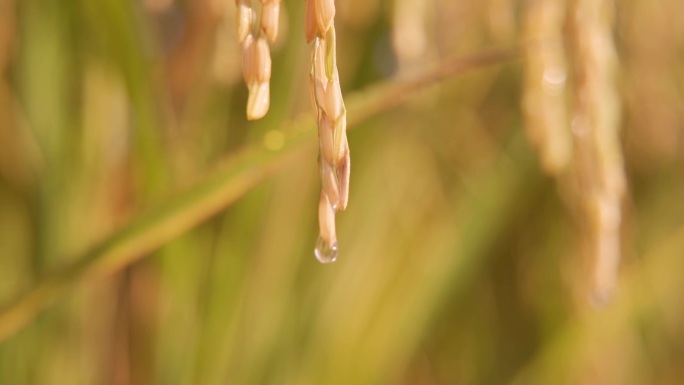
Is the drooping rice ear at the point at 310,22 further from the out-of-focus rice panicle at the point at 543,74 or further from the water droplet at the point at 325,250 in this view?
the out-of-focus rice panicle at the point at 543,74

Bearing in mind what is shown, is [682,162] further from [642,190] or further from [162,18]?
[162,18]

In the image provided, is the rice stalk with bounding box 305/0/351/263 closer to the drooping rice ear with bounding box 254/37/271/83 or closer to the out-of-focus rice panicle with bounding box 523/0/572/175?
the drooping rice ear with bounding box 254/37/271/83

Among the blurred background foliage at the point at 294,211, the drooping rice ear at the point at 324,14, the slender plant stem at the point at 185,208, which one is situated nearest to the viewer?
the drooping rice ear at the point at 324,14

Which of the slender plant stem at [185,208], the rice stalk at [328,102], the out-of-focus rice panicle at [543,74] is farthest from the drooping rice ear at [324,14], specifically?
the out-of-focus rice panicle at [543,74]

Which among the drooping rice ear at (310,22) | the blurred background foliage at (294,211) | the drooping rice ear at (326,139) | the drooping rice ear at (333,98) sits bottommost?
the blurred background foliage at (294,211)

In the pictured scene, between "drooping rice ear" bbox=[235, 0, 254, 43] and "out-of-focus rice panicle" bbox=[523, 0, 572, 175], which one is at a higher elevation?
"drooping rice ear" bbox=[235, 0, 254, 43]

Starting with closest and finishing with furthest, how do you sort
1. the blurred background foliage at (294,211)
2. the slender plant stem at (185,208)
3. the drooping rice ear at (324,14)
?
1. the drooping rice ear at (324,14)
2. the slender plant stem at (185,208)
3. the blurred background foliage at (294,211)

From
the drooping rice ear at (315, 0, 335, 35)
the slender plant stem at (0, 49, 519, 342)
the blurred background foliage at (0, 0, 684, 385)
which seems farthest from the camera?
the blurred background foliage at (0, 0, 684, 385)

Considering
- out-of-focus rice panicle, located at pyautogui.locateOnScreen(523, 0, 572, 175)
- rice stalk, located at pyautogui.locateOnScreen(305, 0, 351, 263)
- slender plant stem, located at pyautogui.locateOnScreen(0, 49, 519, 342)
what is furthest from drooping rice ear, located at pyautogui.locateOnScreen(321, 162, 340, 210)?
out-of-focus rice panicle, located at pyautogui.locateOnScreen(523, 0, 572, 175)

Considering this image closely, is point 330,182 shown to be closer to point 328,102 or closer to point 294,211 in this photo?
point 328,102
